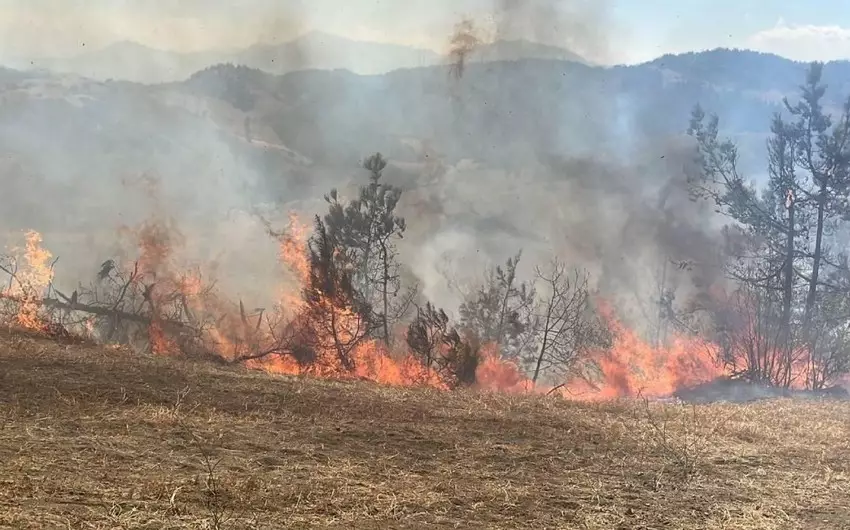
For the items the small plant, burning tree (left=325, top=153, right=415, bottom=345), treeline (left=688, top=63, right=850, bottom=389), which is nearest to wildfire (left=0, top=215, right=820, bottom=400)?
burning tree (left=325, top=153, right=415, bottom=345)

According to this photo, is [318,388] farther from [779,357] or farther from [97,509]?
[779,357]

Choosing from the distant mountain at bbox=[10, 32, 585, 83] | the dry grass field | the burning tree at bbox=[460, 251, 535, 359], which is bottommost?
the dry grass field

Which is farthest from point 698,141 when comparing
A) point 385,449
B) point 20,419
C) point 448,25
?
point 20,419

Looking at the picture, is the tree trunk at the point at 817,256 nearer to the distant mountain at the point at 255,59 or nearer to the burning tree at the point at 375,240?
the burning tree at the point at 375,240

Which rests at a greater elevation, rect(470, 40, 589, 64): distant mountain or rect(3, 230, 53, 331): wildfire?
rect(470, 40, 589, 64): distant mountain

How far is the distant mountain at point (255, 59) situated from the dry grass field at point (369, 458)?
24.0 feet

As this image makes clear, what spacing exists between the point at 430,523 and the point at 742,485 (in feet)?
13.5

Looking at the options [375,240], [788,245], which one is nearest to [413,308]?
[375,240]

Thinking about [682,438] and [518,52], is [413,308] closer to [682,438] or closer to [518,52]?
[518,52]

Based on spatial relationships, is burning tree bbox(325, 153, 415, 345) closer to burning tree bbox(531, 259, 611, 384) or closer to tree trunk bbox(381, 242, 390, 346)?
tree trunk bbox(381, 242, 390, 346)

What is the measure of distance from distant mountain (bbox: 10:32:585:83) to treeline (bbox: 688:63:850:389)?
8.05 metres

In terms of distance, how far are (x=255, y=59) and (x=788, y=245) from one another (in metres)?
14.0

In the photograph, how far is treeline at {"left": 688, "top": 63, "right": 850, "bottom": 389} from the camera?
56.6 feet

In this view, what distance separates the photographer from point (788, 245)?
698 inches
